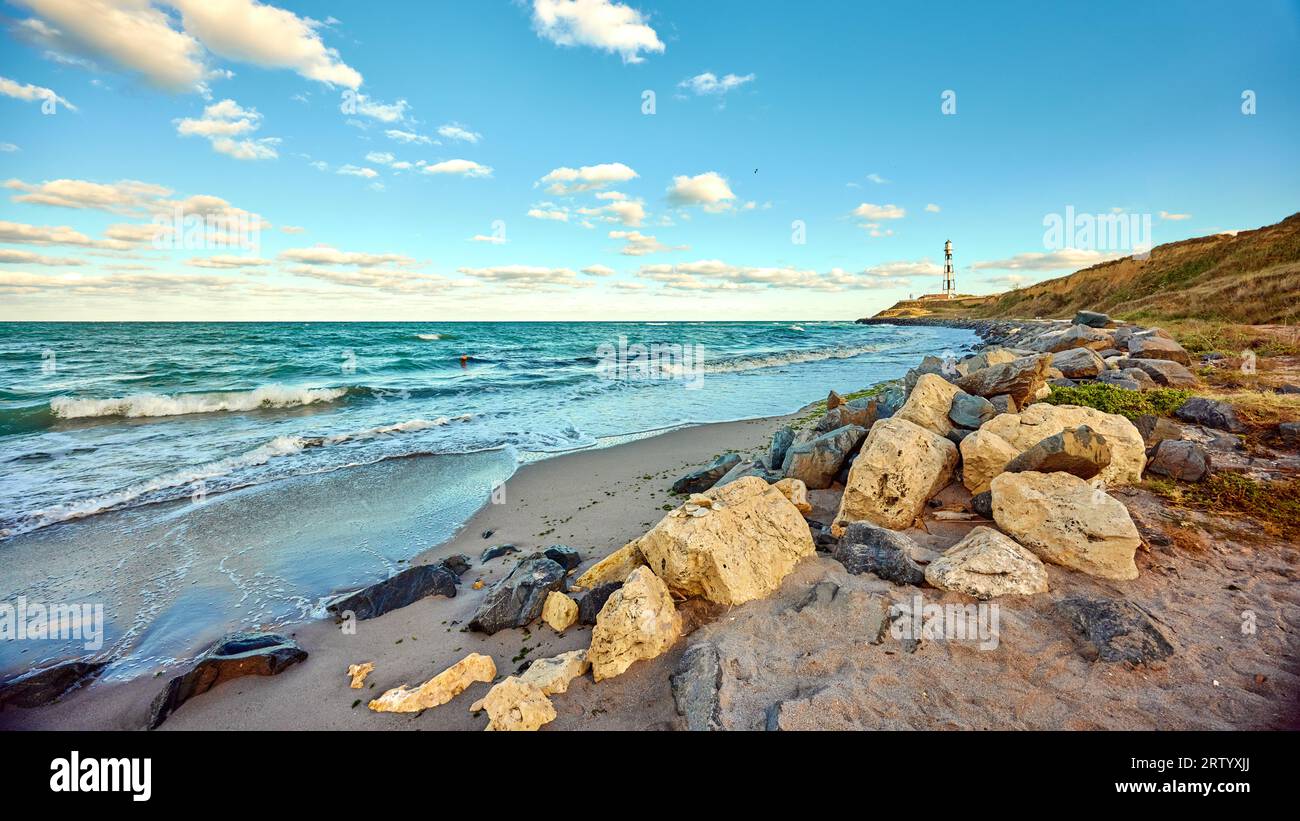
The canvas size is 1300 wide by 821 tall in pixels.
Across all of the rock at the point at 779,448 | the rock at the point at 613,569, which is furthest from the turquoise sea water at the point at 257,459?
the rock at the point at 779,448

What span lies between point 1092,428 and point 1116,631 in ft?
10.7

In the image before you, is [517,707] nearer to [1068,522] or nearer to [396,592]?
[396,592]

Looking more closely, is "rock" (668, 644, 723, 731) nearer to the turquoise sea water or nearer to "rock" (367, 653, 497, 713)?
"rock" (367, 653, 497, 713)

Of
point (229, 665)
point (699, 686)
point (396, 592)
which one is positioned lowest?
point (229, 665)

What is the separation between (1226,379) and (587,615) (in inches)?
526

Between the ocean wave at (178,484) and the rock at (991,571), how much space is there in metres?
12.0

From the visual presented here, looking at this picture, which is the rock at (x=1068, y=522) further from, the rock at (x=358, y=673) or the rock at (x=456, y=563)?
the rock at (x=456, y=563)

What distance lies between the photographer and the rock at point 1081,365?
1011cm

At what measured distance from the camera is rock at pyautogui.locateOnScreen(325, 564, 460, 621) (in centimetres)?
540

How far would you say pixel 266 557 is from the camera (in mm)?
6871

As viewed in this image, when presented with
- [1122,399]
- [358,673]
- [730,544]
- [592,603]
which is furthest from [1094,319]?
[358,673]

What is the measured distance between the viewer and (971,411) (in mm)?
6680
